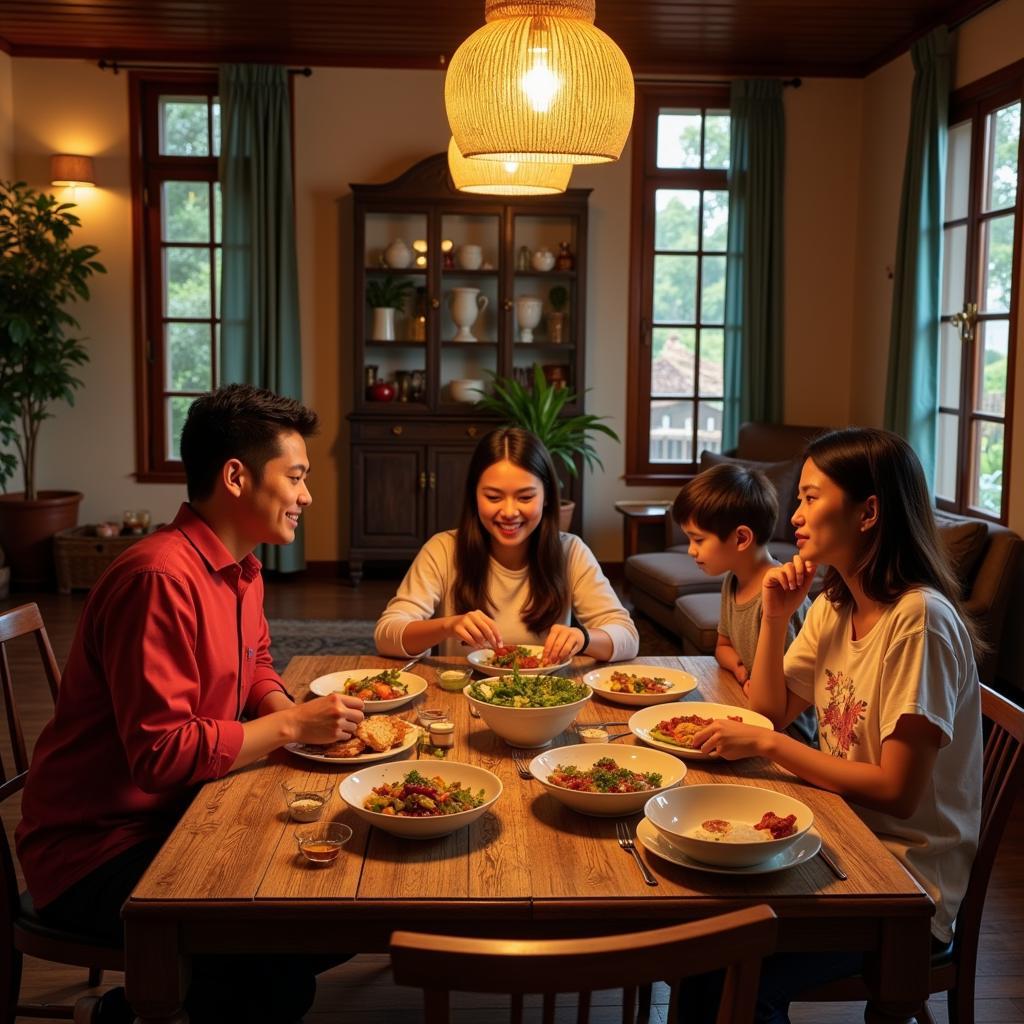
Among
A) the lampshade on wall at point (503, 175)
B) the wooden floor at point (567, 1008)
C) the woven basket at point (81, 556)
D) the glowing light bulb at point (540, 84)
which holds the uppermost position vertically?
the glowing light bulb at point (540, 84)

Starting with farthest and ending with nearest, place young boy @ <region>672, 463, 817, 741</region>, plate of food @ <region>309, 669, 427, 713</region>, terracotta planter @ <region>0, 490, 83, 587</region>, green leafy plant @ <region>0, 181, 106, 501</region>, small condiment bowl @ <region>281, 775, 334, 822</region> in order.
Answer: terracotta planter @ <region>0, 490, 83, 587</region>, green leafy plant @ <region>0, 181, 106, 501</region>, young boy @ <region>672, 463, 817, 741</region>, plate of food @ <region>309, 669, 427, 713</region>, small condiment bowl @ <region>281, 775, 334, 822</region>

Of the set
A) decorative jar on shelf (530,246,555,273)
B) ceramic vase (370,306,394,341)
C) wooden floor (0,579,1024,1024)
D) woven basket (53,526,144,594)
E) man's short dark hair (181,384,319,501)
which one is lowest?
wooden floor (0,579,1024,1024)

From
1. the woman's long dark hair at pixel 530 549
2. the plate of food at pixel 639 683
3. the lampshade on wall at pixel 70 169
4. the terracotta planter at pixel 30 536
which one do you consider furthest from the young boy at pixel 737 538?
the lampshade on wall at pixel 70 169

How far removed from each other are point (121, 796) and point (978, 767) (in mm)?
1330

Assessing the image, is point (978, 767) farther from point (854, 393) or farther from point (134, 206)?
point (134, 206)

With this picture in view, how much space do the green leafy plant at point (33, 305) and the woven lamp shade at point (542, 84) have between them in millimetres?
4735

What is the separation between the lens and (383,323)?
7.01 meters

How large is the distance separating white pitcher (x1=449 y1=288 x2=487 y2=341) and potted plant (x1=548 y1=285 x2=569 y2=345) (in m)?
0.39

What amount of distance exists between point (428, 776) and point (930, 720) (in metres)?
0.74

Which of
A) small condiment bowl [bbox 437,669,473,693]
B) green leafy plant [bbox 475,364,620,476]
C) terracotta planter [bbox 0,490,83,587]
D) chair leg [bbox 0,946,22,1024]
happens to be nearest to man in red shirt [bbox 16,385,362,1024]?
chair leg [bbox 0,946,22,1024]

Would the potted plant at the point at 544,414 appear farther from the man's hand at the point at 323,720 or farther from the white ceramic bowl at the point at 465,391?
the man's hand at the point at 323,720

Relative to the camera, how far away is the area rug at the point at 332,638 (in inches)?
217

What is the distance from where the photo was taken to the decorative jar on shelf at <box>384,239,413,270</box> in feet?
22.9

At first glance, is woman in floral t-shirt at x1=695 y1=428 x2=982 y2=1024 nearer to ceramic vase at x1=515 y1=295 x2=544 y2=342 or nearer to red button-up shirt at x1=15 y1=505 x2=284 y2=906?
red button-up shirt at x1=15 y1=505 x2=284 y2=906
